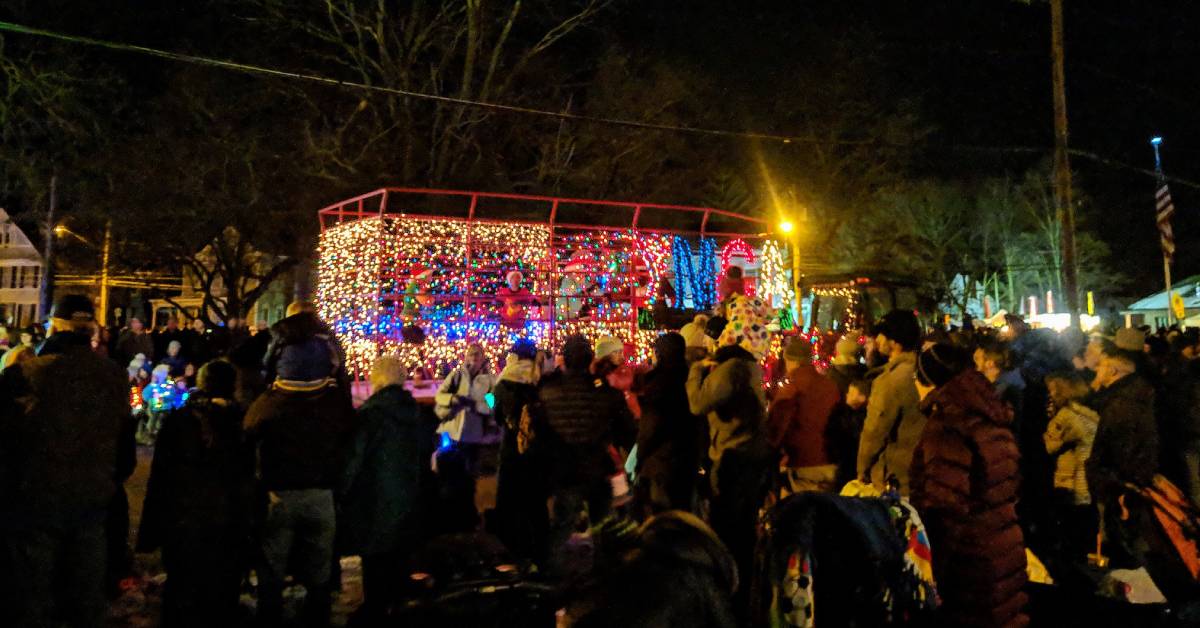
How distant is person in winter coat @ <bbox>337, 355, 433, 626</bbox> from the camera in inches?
192

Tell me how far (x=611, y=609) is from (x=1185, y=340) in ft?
31.3

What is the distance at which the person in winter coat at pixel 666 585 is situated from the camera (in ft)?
7.72

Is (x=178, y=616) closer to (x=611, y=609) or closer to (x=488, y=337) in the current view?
(x=611, y=609)

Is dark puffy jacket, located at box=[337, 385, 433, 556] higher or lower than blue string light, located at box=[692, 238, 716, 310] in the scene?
lower

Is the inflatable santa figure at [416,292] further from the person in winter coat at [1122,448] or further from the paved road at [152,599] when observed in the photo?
the person in winter coat at [1122,448]

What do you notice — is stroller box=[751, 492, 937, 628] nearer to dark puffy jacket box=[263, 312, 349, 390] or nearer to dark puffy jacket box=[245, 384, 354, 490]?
dark puffy jacket box=[245, 384, 354, 490]

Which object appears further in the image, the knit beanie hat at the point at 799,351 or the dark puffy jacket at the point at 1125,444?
the knit beanie hat at the point at 799,351

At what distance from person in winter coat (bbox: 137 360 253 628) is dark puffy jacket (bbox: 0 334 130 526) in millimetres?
290

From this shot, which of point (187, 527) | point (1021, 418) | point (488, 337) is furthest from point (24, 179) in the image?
point (1021, 418)

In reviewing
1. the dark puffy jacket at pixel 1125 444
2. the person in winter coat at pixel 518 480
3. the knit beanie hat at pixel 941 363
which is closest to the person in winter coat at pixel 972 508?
the knit beanie hat at pixel 941 363

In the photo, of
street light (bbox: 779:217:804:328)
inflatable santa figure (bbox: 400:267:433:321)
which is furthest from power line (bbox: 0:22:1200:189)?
street light (bbox: 779:217:804:328)

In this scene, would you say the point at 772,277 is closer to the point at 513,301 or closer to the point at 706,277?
the point at 706,277

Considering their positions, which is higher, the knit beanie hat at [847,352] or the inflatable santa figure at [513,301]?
the inflatable santa figure at [513,301]

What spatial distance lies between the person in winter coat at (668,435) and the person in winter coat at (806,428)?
69 centimetres
